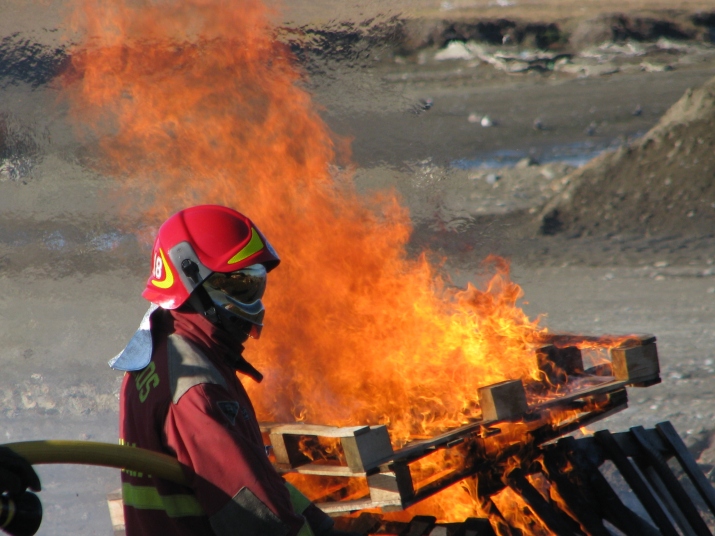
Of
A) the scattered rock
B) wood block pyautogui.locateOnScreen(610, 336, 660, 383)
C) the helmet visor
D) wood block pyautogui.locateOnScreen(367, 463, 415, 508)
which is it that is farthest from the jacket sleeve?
the scattered rock

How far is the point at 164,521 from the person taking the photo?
6.86ft

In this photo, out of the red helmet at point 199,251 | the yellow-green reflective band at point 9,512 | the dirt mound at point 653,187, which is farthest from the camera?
the dirt mound at point 653,187

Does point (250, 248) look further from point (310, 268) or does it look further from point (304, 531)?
point (310, 268)

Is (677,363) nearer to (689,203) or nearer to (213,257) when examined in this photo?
(689,203)

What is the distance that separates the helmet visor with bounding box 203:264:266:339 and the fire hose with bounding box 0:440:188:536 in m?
0.52

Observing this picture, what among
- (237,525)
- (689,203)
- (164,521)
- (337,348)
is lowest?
(689,203)

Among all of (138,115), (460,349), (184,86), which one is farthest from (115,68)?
(460,349)

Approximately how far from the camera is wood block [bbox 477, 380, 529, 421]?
2.91 meters

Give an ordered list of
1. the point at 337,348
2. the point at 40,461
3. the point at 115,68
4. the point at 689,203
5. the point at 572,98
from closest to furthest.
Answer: the point at 40,461 < the point at 337,348 < the point at 115,68 < the point at 689,203 < the point at 572,98

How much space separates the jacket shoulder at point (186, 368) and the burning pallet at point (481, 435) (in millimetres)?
713

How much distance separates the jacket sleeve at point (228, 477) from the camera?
1915mm

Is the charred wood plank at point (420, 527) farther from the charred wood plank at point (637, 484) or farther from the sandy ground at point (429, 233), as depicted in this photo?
the sandy ground at point (429, 233)

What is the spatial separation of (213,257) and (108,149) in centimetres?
858

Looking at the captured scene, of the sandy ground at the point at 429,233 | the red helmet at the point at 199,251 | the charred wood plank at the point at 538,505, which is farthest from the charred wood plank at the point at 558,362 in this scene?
the sandy ground at the point at 429,233
